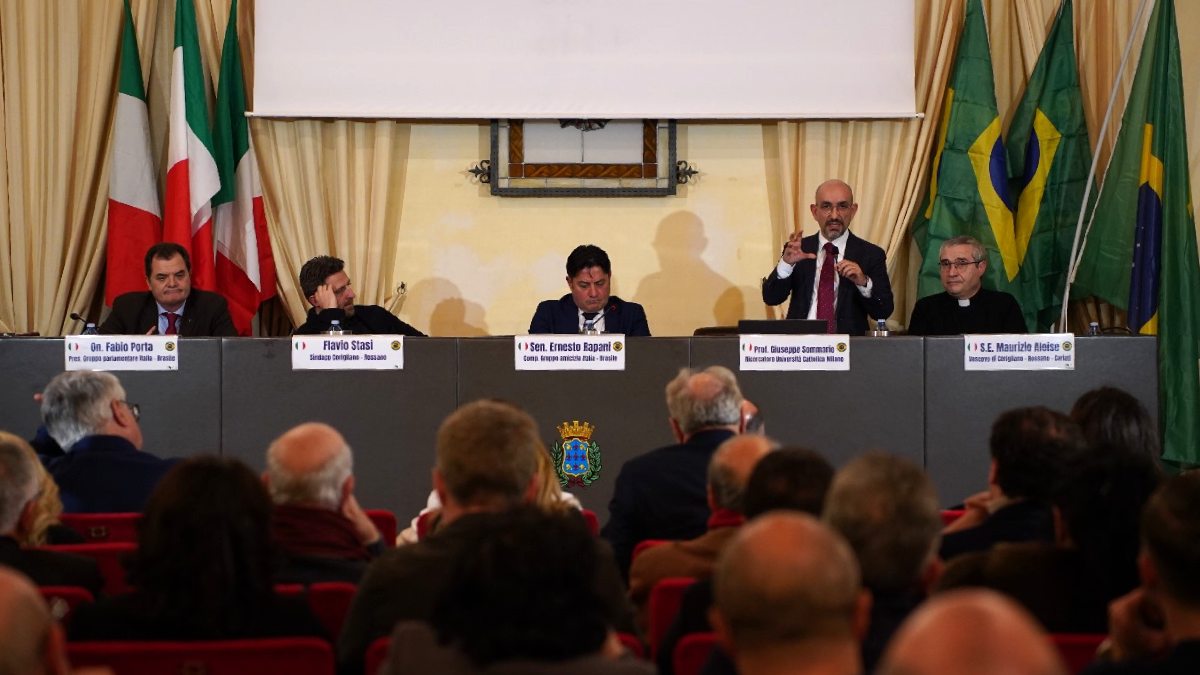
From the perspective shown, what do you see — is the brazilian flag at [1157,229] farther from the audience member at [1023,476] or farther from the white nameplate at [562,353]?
the audience member at [1023,476]

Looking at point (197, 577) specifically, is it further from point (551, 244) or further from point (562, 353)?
point (551, 244)

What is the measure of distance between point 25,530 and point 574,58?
486cm

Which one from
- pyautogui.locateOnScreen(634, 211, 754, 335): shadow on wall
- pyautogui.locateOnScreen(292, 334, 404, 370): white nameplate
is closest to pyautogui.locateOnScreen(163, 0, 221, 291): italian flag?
pyautogui.locateOnScreen(292, 334, 404, 370): white nameplate

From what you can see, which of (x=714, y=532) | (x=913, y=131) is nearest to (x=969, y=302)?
(x=913, y=131)

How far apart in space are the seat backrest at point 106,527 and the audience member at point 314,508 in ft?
2.17

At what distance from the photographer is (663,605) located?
255 cm

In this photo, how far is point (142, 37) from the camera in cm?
734

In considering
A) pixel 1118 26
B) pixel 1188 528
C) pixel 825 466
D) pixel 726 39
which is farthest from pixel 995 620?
pixel 1118 26

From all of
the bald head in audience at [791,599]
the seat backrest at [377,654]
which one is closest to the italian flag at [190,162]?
the seat backrest at [377,654]

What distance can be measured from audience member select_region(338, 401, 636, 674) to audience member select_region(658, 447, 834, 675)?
0.12 meters

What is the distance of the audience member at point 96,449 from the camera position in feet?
12.3

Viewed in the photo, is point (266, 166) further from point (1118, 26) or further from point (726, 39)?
point (1118, 26)

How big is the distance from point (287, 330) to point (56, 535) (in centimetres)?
453

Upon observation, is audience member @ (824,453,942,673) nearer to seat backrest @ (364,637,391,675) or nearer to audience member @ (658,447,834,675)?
audience member @ (658,447,834,675)
